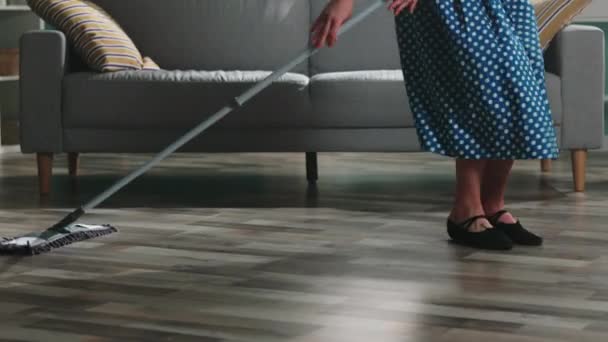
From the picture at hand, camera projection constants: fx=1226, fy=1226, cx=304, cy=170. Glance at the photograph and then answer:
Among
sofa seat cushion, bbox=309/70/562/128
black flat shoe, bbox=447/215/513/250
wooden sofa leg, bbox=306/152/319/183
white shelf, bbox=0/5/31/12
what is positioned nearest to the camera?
black flat shoe, bbox=447/215/513/250

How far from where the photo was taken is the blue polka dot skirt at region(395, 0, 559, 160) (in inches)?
113

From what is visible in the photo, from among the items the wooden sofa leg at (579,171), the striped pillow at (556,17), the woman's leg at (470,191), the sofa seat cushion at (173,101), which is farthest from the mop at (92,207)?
the wooden sofa leg at (579,171)

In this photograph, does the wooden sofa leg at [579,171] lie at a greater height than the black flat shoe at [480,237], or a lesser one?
lesser

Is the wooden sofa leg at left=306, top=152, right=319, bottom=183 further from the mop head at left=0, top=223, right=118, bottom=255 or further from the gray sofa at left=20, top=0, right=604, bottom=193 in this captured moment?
the mop head at left=0, top=223, right=118, bottom=255

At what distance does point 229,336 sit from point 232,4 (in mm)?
2800

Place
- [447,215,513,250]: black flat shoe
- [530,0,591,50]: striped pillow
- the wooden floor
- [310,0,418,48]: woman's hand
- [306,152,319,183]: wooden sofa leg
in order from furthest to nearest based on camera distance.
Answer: [306,152,319,183]: wooden sofa leg, [530,0,591,50]: striped pillow, [447,215,513,250]: black flat shoe, [310,0,418,48]: woman's hand, the wooden floor

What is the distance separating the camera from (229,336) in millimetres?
2070

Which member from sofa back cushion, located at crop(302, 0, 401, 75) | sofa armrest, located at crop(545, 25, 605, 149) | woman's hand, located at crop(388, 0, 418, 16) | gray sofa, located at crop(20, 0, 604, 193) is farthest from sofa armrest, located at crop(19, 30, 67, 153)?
sofa armrest, located at crop(545, 25, 605, 149)

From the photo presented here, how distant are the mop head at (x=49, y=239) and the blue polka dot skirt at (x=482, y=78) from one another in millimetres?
879

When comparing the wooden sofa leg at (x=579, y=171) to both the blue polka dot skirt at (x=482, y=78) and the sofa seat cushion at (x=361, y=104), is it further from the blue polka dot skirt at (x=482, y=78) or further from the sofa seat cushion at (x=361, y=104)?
the blue polka dot skirt at (x=482, y=78)

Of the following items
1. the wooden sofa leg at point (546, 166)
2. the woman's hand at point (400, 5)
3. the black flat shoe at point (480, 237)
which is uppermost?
the woman's hand at point (400, 5)

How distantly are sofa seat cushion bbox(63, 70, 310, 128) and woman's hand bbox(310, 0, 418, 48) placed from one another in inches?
43.1

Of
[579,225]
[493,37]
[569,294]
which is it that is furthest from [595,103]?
[569,294]

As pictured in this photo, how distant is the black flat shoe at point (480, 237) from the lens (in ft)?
9.61
